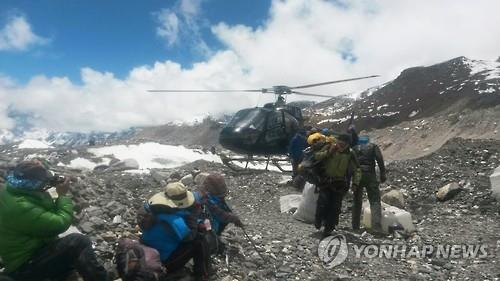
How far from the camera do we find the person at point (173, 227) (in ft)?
17.5

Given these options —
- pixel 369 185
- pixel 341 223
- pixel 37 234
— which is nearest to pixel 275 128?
pixel 341 223

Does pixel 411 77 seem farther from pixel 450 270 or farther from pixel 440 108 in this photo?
pixel 450 270

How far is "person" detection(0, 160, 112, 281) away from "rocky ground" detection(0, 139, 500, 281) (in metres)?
1.13

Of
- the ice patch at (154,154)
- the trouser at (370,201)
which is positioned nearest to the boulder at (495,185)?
the trouser at (370,201)

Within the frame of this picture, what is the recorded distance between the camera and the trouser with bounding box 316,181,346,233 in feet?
27.4

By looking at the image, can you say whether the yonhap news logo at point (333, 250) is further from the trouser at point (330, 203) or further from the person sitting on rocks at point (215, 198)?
the person sitting on rocks at point (215, 198)

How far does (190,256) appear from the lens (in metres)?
5.55

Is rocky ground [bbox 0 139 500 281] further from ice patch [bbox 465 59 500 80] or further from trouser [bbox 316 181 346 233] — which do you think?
ice patch [bbox 465 59 500 80]

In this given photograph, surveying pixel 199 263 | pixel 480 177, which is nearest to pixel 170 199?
pixel 199 263

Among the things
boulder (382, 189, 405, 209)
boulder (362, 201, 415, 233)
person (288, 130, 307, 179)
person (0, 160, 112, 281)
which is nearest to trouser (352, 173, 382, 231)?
boulder (362, 201, 415, 233)

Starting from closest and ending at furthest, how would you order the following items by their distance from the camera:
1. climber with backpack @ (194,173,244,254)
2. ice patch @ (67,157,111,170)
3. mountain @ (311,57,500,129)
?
climber with backpack @ (194,173,244,254), ice patch @ (67,157,111,170), mountain @ (311,57,500,129)

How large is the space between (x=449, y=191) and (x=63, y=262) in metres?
10.1

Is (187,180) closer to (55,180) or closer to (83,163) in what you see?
(55,180)

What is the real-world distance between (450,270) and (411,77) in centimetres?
10953
